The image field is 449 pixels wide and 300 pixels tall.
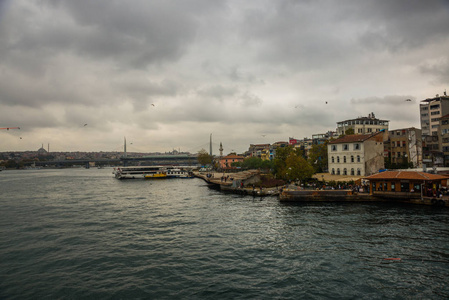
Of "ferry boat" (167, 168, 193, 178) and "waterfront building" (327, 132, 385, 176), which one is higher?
"waterfront building" (327, 132, 385, 176)

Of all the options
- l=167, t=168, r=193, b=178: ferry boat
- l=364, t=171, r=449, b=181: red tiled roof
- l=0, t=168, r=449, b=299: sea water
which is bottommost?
l=0, t=168, r=449, b=299: sea water

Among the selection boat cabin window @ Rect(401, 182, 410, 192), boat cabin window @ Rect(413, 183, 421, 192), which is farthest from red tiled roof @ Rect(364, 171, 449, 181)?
boat cabin window @ Rect(413, 183, 421, 192)

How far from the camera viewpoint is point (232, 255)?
56.7 ft

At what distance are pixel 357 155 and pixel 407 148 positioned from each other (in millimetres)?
13977

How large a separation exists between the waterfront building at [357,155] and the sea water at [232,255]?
58.6 feet

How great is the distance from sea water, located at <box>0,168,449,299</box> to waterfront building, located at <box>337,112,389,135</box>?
160ft

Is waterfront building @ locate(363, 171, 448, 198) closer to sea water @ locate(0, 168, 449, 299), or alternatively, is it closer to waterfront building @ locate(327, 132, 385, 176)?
sea water @ locate(0, 168, 449, 299)

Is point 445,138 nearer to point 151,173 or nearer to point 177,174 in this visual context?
point 177,174

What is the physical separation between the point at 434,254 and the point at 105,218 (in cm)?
2797

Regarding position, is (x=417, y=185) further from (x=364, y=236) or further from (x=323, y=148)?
(x=323, y=148)

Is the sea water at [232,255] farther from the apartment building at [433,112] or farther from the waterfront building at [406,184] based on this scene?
the apartment building at [433,112]

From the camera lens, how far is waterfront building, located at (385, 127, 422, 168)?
5306 cm

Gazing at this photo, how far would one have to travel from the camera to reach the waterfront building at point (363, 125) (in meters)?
74.0

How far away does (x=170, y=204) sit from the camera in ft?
125
